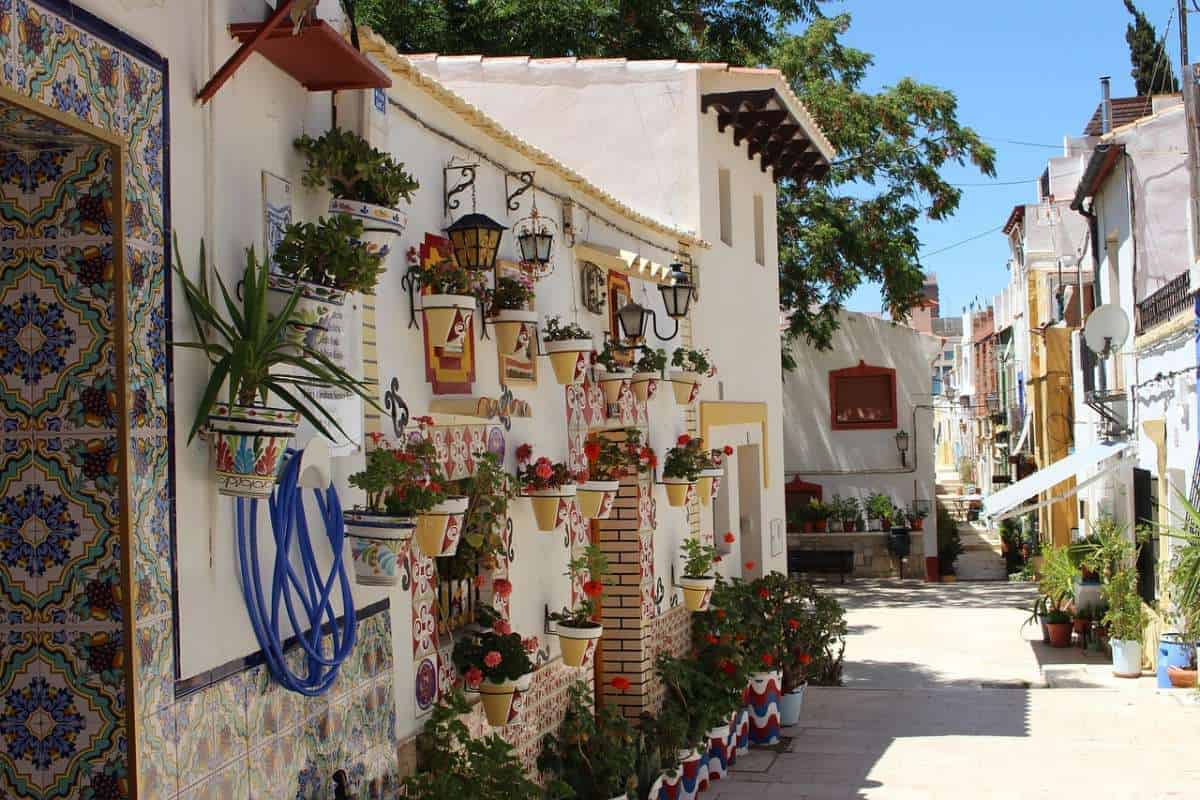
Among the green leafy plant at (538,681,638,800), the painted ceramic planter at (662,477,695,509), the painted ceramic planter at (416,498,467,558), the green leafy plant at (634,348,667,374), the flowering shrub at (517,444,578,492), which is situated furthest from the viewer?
the painted ceramic planter at (662,477,695,509)

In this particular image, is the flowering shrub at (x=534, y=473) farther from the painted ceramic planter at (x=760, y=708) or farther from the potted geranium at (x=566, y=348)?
the painted ceramic planter at (x=760, y=708)

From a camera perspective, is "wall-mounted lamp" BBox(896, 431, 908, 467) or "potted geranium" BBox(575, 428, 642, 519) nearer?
"potted geranium" BBox(575, 428, 642, 519)

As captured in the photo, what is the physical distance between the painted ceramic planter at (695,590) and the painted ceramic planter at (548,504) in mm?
3593

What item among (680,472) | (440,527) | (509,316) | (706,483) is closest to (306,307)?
(440,527)

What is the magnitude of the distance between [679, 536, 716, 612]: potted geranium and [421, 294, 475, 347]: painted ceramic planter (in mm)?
5381

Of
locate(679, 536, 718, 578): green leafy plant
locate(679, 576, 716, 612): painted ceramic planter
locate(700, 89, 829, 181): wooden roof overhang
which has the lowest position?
locate(679, 576, 716, 612): painted ceramic planter

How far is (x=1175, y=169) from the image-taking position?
16.5 meters

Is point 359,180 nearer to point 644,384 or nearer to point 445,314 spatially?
point 445,314

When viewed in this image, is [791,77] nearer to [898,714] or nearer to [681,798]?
[898,714]

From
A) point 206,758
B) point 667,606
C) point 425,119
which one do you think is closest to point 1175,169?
point 667,606

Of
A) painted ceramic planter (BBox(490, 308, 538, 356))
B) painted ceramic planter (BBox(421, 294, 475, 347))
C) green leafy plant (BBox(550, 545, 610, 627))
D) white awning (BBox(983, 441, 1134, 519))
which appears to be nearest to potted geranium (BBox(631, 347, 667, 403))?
green leafy plant (BBox(550, 545, 610, 627))

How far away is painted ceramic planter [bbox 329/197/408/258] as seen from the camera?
4.83 meters

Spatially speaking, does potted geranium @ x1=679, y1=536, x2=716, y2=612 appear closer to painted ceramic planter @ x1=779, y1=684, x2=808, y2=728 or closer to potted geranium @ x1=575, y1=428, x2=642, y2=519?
potted geranium @ x1=575, y1=428, x2=642, y2=519

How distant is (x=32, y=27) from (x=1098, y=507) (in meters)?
20.4
